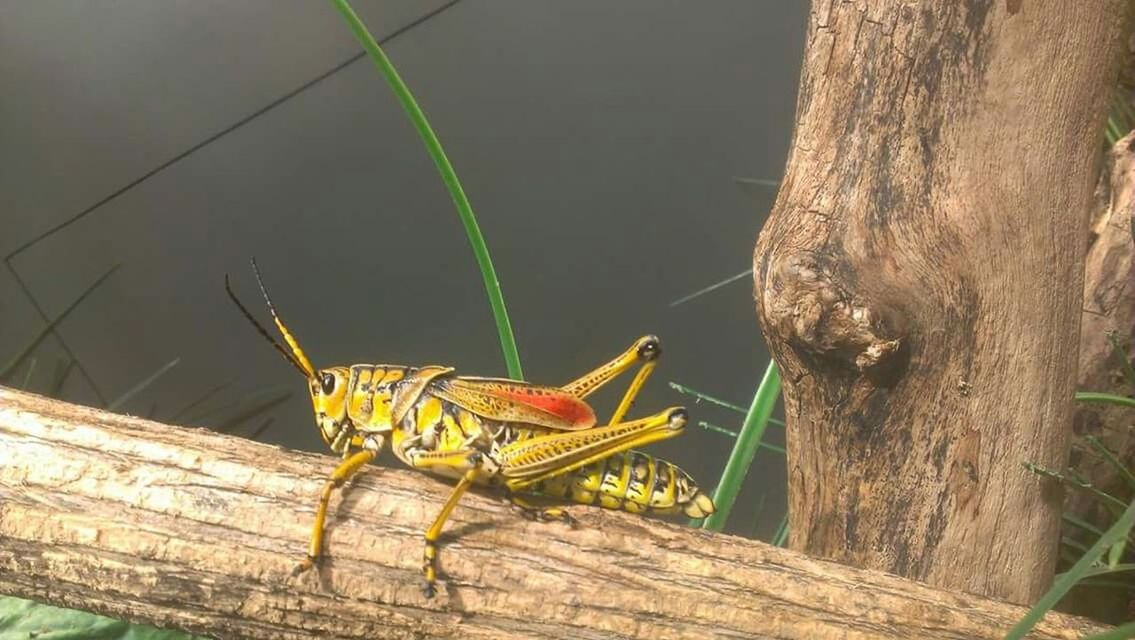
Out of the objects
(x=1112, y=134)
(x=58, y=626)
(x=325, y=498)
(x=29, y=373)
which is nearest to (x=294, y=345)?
(x=325, y=498)

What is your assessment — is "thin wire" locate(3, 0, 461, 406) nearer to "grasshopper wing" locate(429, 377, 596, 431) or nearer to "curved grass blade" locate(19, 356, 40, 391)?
"curved grass blade" locate(19, 356, 40, 391)

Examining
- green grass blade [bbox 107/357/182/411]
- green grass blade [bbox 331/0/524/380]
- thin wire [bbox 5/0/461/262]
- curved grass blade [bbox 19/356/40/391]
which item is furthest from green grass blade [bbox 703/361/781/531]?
curved grass blade [bbox 19/356/40/391]

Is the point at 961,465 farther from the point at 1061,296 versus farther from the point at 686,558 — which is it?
the point at 686,558

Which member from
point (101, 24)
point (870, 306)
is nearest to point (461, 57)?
point (101, 24)

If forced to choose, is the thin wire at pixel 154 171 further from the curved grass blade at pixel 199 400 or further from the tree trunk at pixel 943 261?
the tree trunk at pixel 943 261

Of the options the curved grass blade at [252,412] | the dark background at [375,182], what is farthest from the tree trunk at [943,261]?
the curved grass blade at [252,412]

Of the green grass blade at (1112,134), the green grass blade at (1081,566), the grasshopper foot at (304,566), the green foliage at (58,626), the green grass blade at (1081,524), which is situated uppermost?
the green grass blade at (1112,134)
